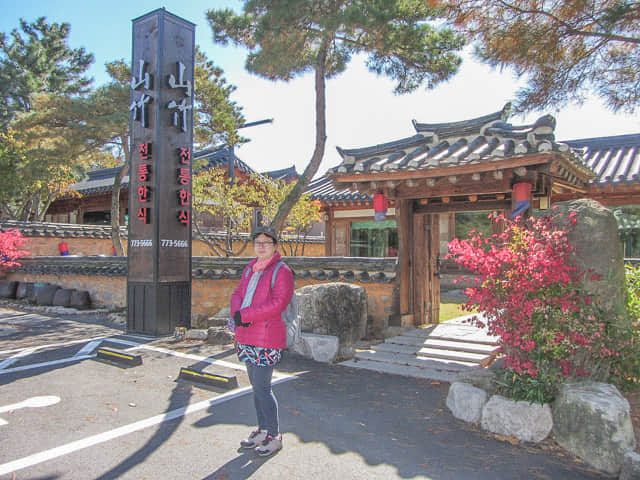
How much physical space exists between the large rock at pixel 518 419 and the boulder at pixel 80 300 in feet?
38.6

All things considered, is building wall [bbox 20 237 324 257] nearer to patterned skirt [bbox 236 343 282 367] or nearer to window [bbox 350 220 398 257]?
window [bbox 350 220 398 257]

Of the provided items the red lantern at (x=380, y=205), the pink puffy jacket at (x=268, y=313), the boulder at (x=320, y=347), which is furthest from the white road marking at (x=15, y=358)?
the red lantern at (x=380, y=205)

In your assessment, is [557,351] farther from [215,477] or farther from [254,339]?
[215,477]

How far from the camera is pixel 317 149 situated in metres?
9.17

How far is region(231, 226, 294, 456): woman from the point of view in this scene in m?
3.59

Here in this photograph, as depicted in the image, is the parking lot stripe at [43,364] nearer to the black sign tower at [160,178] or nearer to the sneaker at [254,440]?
the black sign tower at [160,178]

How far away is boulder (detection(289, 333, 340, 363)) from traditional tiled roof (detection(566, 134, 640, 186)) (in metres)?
6.06

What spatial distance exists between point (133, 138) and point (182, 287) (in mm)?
3081

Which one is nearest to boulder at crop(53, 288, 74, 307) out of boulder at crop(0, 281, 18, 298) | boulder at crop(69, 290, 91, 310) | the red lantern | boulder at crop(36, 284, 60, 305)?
boulder at crop(69, 290, 91, 310)

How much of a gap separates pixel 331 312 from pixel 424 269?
96.9 inches

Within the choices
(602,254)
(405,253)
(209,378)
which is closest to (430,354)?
(405,253)

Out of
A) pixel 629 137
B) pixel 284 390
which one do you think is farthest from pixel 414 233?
pixel 629 137

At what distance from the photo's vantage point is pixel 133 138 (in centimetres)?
915

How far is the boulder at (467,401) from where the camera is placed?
14.5 feet
